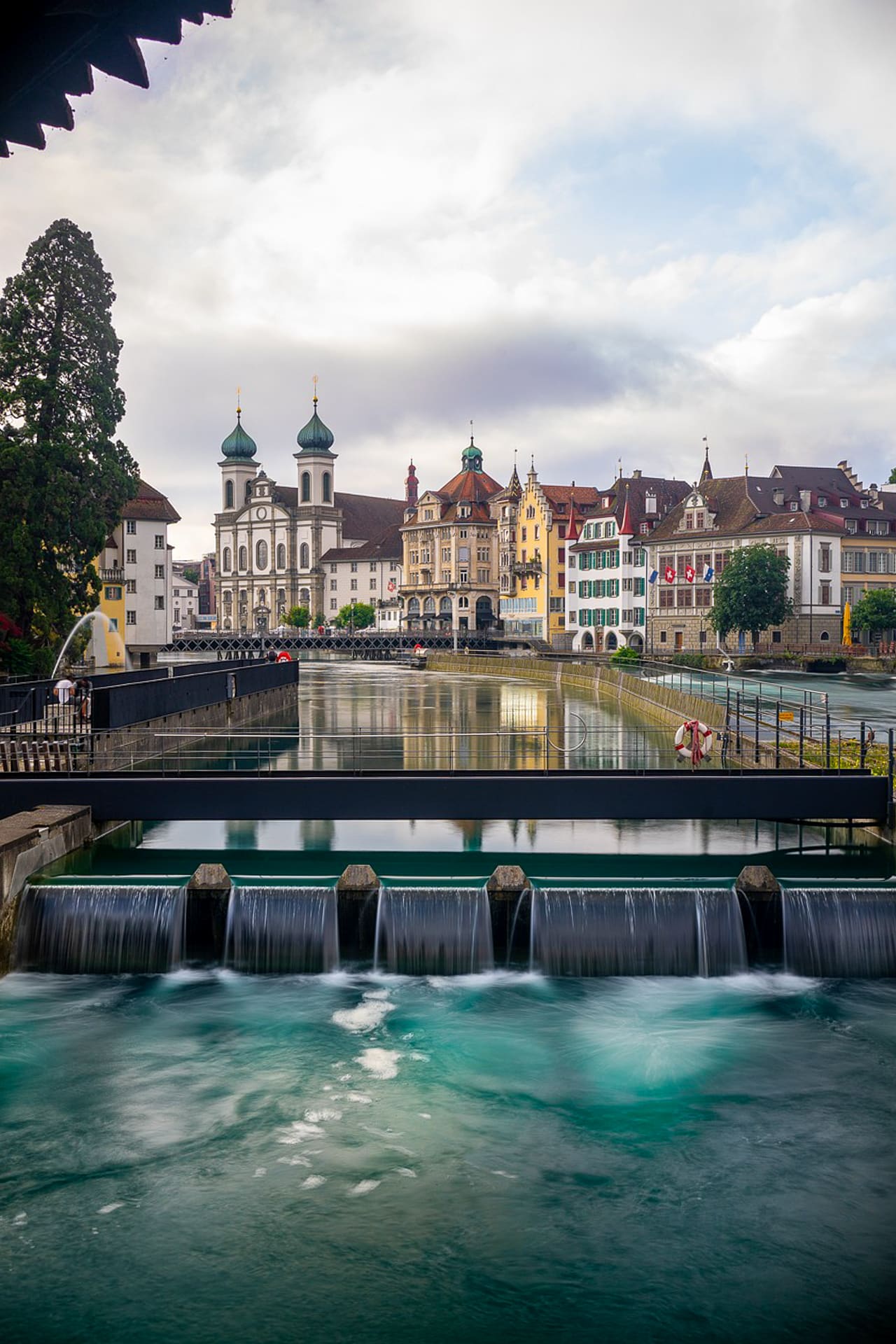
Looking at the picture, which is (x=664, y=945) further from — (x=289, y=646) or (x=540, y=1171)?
(x=289, y=646)

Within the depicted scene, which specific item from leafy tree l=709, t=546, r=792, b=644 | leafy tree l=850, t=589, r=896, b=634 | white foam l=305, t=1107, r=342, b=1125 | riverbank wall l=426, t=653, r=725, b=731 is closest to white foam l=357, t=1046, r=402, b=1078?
white foam l=305, t=1107, r=342, b=1125

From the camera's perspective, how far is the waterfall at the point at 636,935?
20.9m

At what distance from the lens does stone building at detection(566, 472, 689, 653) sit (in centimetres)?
12394

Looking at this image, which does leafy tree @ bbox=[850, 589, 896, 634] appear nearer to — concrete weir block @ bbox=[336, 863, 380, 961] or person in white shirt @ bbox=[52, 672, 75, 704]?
person in white shirt @ bbox=[52, 672, 75, 704]

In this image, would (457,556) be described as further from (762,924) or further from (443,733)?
(762,924)

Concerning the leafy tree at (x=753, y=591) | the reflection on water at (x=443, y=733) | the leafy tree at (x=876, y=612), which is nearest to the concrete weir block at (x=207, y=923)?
the reflection on water at (x=443, y=733)

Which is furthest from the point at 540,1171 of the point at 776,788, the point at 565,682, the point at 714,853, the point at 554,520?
the point at 554,520

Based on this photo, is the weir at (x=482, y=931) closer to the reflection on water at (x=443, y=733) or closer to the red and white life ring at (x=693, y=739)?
the reflection on water at (x=443, y=733)

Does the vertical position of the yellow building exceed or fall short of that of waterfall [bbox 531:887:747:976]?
it exceeds it

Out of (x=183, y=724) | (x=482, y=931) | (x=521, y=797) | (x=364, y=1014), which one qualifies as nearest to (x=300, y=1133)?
(x=364, y=1014)

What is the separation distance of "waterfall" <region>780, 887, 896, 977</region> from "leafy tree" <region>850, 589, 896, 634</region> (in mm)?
87106

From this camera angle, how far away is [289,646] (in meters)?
164

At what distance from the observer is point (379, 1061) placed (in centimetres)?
1750

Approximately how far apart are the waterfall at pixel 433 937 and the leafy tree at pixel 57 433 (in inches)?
1356
